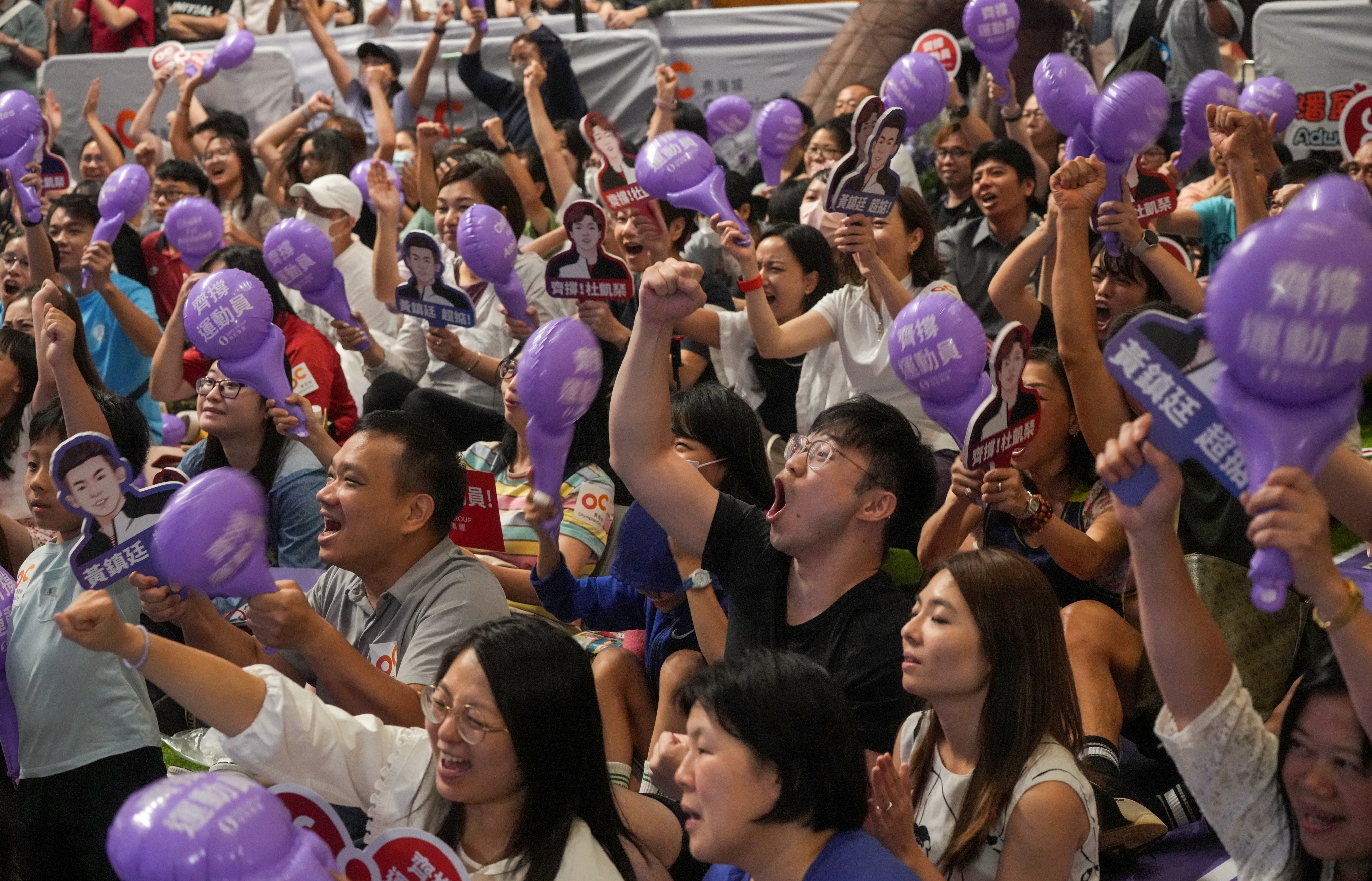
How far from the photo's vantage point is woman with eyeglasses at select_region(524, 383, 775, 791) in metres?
2.69

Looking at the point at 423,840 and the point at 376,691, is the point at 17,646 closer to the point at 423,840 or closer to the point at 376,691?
the point at 376,691

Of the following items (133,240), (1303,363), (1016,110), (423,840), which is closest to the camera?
(1303,363)

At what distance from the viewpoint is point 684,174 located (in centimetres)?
362

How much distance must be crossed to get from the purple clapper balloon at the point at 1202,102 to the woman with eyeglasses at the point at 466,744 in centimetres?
315

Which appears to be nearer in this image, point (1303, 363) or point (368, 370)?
point (1303, 363)

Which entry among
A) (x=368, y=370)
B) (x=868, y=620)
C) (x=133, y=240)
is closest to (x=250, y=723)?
(x=868, y=620)

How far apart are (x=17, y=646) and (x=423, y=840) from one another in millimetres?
1297

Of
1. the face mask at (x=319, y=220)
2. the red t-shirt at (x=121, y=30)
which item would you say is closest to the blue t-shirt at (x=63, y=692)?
the face mask at (x=319, y=220)

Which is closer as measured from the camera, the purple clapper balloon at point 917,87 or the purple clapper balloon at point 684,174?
the purple clapper balloon at point 684,174

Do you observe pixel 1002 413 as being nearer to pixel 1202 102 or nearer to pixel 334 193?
pixel 1202 102

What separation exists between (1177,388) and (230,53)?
5.93 m

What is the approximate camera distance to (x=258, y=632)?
6.97 feet

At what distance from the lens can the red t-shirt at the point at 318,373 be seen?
3824mm

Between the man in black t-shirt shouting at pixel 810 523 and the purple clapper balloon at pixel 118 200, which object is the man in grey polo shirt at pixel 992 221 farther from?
the purple clapper balloon at pixel 118 200
